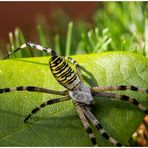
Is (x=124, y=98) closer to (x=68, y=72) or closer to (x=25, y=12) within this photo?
(x=68, y=72)

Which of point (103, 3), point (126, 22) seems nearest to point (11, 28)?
point (103, 3)

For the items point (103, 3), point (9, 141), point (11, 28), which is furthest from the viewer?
point (11, 28)

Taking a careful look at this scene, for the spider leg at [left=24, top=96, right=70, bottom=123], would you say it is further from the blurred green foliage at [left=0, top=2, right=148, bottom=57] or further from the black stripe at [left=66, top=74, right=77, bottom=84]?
Result: the blurred green foliage at [left=0, top=2, right=148, bottom=57]

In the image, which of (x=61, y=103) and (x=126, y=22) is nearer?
(x=61, y=103)

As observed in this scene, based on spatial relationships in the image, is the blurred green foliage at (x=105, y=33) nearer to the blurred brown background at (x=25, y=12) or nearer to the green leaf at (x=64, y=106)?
the green leaf at (x=64, y=106)

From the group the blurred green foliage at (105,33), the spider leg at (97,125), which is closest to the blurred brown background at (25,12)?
the blurred green foliage at (105,33)

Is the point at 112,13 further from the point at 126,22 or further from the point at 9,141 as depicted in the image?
the point at 9,141
